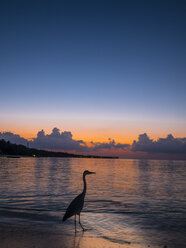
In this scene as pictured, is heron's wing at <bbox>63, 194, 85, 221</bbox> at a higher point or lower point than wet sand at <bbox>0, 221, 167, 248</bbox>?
higher

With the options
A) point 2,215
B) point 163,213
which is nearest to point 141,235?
point 163,213

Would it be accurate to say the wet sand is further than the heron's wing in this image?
No

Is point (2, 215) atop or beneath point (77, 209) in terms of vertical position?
beneath

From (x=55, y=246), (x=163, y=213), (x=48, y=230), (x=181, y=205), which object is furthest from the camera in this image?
(x=181, y=205)

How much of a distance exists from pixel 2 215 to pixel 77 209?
15.8ft

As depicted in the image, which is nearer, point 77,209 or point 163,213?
point 77,209

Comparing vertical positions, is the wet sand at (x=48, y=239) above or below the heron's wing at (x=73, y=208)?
below

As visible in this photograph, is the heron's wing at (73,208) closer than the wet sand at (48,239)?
No

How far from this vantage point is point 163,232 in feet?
33.7

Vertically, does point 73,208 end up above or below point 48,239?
above

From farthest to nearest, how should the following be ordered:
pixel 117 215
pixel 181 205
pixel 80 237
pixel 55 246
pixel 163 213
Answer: pixel 181 205 < pixel 163 213 < pixel 117 215 < pixel 80 237 < pixel 55 246

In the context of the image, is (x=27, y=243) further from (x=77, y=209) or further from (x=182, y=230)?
(x=182, y=230)

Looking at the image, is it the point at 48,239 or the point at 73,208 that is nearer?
the point at 48,239

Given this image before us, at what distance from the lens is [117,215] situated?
521 inches
